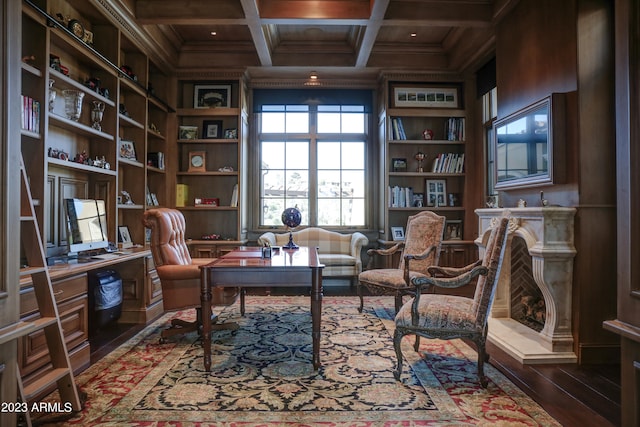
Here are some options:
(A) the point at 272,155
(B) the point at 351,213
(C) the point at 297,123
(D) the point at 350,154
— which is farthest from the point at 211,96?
(B) the point at 351,213

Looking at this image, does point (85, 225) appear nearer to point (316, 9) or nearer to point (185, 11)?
point (185, 11)

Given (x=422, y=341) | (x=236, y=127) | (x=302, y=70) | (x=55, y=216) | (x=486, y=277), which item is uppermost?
(x=302, y=70)

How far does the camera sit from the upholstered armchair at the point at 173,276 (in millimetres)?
2938

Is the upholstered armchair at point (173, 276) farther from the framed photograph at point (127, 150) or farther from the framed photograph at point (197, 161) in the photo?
the framed photograph at point (197, 161)

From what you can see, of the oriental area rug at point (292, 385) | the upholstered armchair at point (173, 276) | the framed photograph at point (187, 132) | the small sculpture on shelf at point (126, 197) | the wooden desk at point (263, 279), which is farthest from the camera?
the framed photograph at point (187, 132)

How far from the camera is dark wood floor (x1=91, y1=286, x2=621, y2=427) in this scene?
1.94 metres

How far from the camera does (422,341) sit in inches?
123

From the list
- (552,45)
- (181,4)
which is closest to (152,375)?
(181,4)

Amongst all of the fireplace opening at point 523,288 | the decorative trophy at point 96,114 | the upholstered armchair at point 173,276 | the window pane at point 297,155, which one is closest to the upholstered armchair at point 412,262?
the fireplace opening at point 523,288

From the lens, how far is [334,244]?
221 inches

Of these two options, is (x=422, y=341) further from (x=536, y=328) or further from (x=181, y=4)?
(x=181, y=4)

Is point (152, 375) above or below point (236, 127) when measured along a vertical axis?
below

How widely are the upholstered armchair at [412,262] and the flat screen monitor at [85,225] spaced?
8.02 feet

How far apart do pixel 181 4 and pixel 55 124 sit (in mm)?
1759
